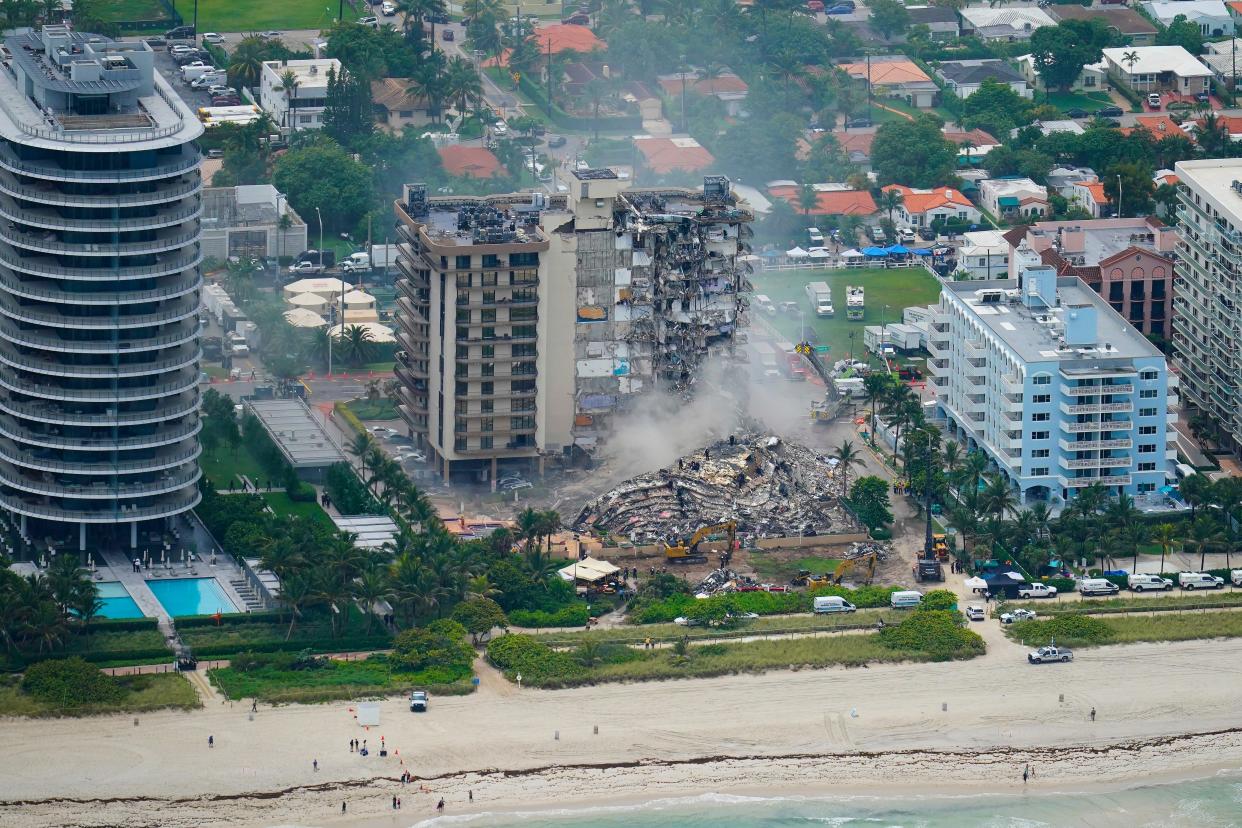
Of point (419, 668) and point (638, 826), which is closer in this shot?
point (638, 826)

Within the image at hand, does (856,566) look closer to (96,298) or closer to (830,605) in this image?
(830,605)

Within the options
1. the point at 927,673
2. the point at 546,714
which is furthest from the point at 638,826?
the point at 927,673

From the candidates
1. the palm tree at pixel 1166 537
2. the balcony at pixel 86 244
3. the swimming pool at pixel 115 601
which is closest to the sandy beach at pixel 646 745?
the swimming pool at pixel 115 601

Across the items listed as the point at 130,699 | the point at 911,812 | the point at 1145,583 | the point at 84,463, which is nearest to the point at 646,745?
the point at 911,812

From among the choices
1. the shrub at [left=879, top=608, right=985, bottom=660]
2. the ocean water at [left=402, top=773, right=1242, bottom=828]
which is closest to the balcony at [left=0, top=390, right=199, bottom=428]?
the ocean water at [left=402, top=773, right=1242, bottom=828]

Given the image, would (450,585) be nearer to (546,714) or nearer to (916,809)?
(546,714)

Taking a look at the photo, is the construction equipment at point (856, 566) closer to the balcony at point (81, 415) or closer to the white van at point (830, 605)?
the white van at point (830, 605)
